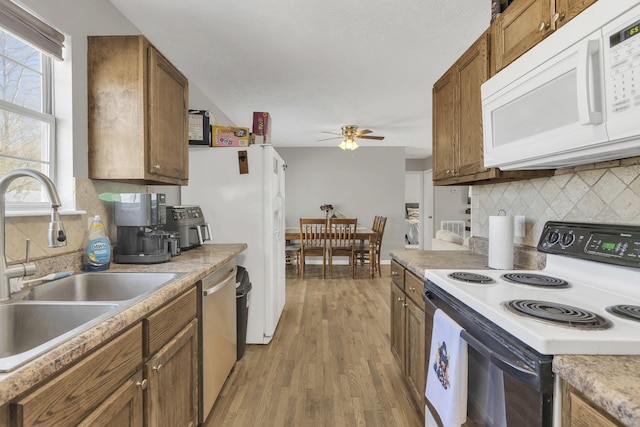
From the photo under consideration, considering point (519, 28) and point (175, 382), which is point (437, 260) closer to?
point (519, 28)

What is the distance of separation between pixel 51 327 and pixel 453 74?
2280 millimetres

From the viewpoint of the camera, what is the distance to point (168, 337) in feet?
4.16

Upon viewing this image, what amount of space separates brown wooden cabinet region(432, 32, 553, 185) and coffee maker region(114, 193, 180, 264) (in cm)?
173

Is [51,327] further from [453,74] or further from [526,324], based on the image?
[453,74]

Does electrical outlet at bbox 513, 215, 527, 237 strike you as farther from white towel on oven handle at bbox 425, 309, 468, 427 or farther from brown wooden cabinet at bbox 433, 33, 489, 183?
white towel on oven handle at bbox 425, 309, 468, 427

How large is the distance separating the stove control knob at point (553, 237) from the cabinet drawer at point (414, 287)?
591 millimetres

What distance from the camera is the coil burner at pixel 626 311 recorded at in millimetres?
884

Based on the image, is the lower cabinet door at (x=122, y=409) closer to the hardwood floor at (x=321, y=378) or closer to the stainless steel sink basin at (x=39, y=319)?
the stainless steel sink basin at (x=39, y=319)

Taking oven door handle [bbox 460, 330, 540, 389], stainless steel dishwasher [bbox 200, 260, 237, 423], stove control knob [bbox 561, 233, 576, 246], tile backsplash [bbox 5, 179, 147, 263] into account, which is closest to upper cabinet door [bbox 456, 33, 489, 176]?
stove control knob [bbox 561, 233, 576, 246]

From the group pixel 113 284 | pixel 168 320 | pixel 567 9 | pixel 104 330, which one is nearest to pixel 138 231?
pixel 113 284

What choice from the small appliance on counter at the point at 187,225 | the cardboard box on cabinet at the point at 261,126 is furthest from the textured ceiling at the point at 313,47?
the small appliance on counter at the point at 187,225

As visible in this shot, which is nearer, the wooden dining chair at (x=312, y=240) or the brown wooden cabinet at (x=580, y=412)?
the brown wooden cabinet at (x=580, y=412)

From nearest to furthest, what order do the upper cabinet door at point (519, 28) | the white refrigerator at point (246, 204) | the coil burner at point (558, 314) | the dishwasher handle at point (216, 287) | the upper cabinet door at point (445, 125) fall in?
the coil burner at point (558, 314)
the upper cabinet door at point (519, 28)
the dishwasher handle at point (216, 287)
the upper cabinet door at point (445, 125)
the white refrigerator at point (246, 204)

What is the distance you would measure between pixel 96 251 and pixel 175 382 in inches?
28.8
